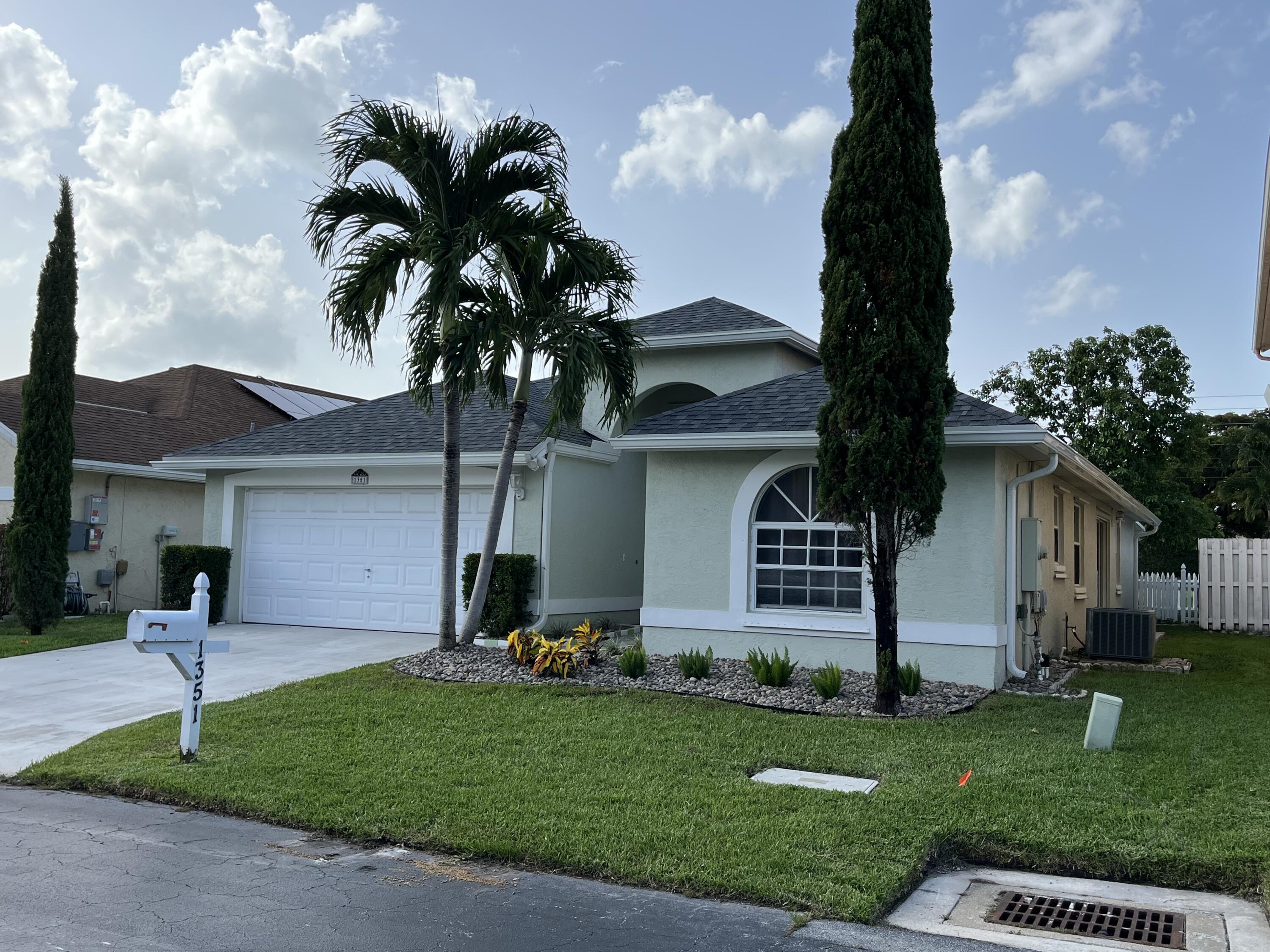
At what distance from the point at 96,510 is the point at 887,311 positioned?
614 inches

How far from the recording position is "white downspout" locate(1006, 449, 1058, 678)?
11.1 meters

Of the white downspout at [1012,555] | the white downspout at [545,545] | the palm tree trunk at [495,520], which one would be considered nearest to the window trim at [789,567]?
the white downspout at [1012,555]

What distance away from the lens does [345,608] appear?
1549 cm

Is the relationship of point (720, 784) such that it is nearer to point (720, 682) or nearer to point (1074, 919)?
point (1074, 919)

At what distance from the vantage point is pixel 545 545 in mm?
14125

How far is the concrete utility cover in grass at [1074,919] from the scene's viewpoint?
14.4 ft

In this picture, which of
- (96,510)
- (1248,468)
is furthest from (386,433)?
(1248,468)

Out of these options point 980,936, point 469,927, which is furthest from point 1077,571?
point 469,927

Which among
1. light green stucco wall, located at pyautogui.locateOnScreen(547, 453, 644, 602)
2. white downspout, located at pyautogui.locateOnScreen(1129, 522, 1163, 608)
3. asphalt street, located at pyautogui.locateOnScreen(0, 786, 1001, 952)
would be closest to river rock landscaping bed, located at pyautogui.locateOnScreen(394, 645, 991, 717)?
light green stucco wall, located at pyautogui.locateOnScreen(547, 453, 644, 602)

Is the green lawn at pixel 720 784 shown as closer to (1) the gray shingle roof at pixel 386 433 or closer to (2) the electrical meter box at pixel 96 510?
(1) the gray shingle roof at pixel 386 433

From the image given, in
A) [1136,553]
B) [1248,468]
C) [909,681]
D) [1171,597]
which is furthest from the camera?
[1248,468]

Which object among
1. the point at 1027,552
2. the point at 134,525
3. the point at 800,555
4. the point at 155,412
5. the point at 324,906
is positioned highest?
the point at 155,412

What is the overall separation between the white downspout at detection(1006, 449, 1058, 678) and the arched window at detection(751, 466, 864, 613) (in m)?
1.57

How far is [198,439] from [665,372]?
37.7ft
